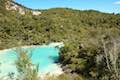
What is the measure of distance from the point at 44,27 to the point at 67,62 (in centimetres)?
3823

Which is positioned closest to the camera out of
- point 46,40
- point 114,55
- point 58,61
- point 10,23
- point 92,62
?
point 114,55

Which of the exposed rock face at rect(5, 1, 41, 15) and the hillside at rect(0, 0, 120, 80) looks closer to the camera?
the hillside at rect(0, 0, 120, 80)

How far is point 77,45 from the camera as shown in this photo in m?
36.0

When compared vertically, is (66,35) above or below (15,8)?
below

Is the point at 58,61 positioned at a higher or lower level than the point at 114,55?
lower

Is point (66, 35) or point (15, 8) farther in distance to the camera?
point (15, 8)

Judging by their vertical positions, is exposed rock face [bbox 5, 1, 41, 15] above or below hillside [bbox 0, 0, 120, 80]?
above

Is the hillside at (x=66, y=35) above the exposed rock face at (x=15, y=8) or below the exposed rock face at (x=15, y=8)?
below

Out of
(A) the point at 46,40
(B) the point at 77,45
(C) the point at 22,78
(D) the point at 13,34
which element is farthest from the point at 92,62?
(D) the point at 13,34

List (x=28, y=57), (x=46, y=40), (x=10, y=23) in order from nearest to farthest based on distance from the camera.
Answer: (x=28, y=57) < (x=46, y=40) < (x=10, y=23)

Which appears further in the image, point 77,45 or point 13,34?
point 13,34

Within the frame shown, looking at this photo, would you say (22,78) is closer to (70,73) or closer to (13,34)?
(70,73)

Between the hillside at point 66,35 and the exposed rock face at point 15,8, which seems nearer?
the hillside at point 66,35

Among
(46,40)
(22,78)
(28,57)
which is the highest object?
(28,57)
